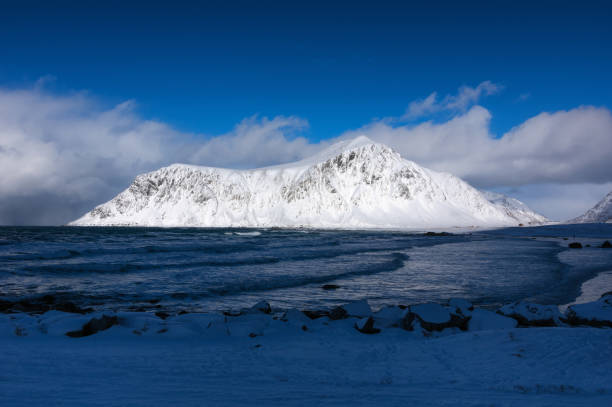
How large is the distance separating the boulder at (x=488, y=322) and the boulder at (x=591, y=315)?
184cm

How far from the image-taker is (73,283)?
15391 mm

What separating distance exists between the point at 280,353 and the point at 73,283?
13603mm

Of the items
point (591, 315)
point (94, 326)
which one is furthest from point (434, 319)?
point (94, 326)

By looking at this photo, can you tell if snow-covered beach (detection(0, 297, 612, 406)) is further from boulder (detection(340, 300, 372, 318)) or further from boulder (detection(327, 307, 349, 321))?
boulder (detection(340, 300, 372, 318))

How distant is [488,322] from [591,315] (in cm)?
289

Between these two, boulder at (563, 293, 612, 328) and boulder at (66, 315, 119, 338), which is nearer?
boulder at (66, 315, 119, 338)

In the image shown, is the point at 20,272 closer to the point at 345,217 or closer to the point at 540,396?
the point at 540,396

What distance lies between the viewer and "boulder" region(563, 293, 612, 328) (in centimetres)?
812

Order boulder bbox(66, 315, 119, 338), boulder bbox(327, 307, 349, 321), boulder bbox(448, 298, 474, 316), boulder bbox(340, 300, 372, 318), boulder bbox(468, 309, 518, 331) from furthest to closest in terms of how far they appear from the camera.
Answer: boulder bbox(340, 300, 372, 318) → boulder bbox(327, 307, 349, 321) → boulder bbox(448, 298, 474, 316) → boulder bbox(468, 309, 518, 331) → boulder bbox(66, 315, 119, 338)

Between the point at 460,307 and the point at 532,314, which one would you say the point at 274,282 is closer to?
the point at 460,307

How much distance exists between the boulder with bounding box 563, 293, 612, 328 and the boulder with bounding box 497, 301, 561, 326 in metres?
0.41

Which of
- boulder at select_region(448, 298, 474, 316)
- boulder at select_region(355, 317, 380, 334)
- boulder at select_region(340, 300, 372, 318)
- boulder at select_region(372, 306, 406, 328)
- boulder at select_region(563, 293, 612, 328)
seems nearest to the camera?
boulder at select_region(355, 317, 380, 334)

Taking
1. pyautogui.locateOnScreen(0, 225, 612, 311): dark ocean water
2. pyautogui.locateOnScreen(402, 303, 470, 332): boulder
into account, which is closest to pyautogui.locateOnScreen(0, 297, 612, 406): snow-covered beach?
pyautogui.locateOnScreen(402, 303, 470, 332): boulder

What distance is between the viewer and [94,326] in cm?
720
